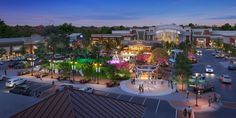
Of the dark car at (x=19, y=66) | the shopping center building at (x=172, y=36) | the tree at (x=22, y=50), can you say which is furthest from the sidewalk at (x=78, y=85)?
the shopping center building at (x=172, y=36)

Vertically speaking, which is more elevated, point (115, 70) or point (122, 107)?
point (122, 107)

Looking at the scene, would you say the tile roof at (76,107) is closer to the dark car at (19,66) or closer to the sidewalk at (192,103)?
Answer: the sidewalk at (192,103)

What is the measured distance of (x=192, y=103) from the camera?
3372cm

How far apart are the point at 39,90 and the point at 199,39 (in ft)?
312

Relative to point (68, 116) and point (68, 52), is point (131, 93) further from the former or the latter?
point (68, 52)

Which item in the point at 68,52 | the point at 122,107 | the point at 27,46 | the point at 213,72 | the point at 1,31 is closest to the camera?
the point at 122,107

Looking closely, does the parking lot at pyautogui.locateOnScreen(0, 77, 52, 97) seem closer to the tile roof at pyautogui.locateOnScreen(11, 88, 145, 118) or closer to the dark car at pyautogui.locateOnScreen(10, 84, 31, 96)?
the dark car at pyautogui.locateOnScreen(10, 84, 31, 96)

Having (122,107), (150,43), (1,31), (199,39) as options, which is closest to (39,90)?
Answer: (122,107)

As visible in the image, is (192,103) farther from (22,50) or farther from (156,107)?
(22,50)

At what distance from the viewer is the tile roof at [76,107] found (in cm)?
973

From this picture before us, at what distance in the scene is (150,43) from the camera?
295 feet

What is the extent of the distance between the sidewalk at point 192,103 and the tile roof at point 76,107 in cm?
2139

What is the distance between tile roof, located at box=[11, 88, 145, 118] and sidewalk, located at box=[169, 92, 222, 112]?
2139cm

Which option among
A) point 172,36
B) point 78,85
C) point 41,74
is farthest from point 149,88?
point 172,36
